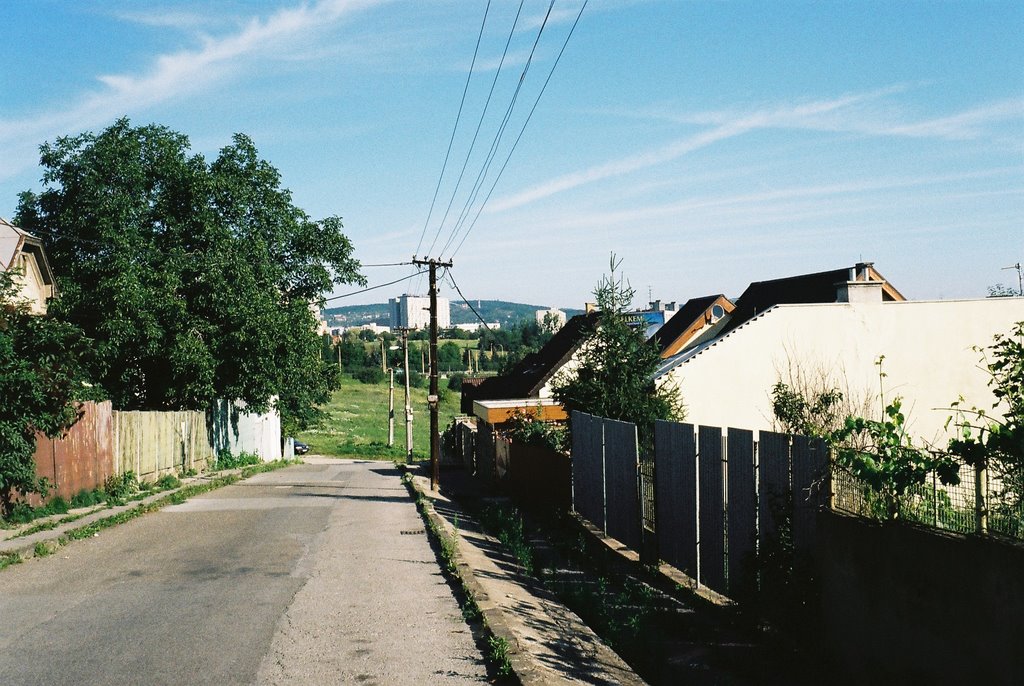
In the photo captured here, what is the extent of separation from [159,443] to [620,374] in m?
16.1

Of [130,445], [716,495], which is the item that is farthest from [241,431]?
[716,495]

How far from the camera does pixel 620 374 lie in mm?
16109

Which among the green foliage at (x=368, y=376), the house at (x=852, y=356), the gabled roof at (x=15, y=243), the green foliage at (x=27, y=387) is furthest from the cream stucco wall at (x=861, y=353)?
the green foliage at (x=368, y=376)

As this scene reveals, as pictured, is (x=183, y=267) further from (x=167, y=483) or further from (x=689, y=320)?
(x=689, y=320)

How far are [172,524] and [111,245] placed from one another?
22.1 metres

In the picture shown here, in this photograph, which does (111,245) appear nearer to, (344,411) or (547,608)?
(547,608)

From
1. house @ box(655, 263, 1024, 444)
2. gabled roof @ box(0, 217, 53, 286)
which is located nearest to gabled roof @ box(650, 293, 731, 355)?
house @ box(655, 263, 1024, 444)

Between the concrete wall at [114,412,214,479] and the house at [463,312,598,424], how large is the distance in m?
10.4

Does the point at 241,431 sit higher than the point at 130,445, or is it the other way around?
the point at 130,445

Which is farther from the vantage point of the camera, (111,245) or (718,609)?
(111,245)

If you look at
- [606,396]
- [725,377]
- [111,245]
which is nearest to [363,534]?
[606,396]

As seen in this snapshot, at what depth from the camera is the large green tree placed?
30.7 m

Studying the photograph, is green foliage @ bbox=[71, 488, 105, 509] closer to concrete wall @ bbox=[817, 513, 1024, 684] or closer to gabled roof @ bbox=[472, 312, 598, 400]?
concrete wall @ bbox=[817, 513, 1024, 684]

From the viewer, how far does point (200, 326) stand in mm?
31203
